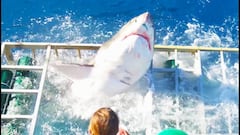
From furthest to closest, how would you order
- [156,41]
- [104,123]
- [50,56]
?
[156,41] < [50,56] < [104,123]

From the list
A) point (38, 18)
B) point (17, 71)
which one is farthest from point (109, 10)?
point (17, 71)

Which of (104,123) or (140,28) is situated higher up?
(140,28)

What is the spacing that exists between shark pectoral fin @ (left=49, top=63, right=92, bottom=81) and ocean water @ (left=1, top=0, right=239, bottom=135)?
0.44 m

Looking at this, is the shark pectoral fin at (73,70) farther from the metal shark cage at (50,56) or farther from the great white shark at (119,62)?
the metal shark cage at (50,56)

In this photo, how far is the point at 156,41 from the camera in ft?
27.7

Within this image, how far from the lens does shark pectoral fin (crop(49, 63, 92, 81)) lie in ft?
20.6

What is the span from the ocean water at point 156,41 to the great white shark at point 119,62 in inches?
11.1

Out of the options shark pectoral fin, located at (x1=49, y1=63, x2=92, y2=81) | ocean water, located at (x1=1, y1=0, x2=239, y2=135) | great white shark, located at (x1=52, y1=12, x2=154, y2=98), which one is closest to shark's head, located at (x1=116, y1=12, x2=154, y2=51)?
great white shark, located at (x1=52, y1=12, x2=154, y2=98)

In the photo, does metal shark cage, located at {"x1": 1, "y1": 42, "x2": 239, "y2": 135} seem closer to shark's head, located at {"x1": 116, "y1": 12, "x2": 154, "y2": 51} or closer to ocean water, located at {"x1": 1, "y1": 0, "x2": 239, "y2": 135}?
ocean water, located at {"x1": 1, "y1": 0, "x2": 239, "y2": 135}

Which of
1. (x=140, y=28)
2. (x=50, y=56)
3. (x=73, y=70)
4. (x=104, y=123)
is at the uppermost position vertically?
(x=140, y=28)

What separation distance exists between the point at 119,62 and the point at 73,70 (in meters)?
0.60

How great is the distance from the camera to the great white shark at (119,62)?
626cm

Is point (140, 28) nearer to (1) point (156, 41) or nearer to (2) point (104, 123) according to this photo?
(1) point (156, 41)

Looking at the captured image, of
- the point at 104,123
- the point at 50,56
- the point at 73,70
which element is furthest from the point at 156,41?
the point at 104,123
